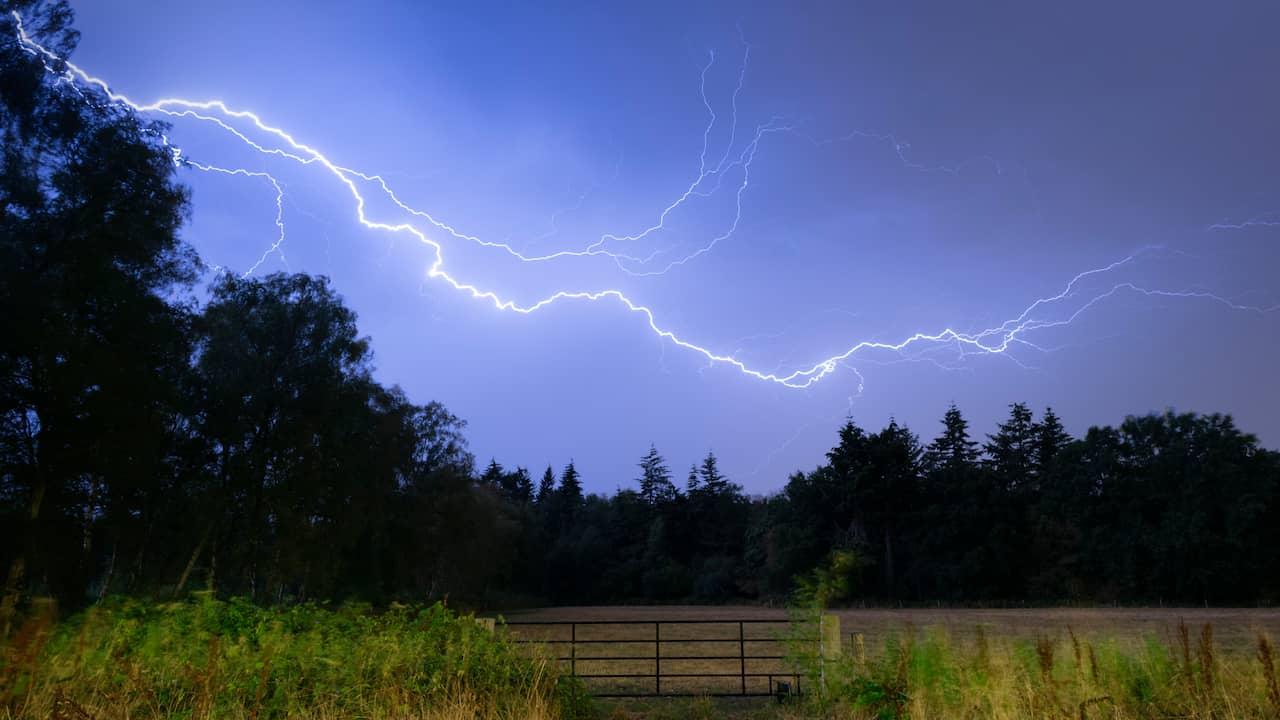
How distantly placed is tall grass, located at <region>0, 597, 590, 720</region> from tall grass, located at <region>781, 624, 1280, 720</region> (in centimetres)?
305

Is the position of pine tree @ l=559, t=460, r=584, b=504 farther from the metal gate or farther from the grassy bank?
the grassy bank

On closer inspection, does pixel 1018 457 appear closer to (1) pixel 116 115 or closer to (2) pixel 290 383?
(2) pixel 290 383

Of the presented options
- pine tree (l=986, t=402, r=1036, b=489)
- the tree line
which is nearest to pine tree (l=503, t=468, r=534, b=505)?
the tree line

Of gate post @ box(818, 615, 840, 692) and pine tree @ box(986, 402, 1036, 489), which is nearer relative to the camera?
gate post @ box(818, 615, 840, 692)

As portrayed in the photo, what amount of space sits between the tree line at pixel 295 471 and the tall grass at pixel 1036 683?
1.57 meters

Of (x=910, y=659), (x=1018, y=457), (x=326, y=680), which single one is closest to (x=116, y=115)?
(x=326, y=680)

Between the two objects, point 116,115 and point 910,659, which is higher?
point 116,115

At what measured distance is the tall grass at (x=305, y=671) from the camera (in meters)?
4.25

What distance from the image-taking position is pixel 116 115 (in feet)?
55.8

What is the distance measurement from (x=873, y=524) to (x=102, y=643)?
50.8m

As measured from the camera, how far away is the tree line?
15656mm

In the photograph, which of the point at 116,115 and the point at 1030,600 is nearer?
the point at 116,115

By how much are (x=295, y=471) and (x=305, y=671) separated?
20.6m

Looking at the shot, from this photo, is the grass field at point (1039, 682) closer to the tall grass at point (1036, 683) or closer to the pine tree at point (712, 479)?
the tall grass at point (1036, 683)
